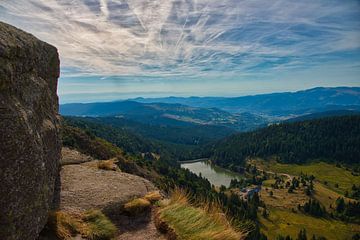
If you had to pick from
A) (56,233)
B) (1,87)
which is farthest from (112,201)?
(1,87)

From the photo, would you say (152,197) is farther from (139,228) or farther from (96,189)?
(96,189)

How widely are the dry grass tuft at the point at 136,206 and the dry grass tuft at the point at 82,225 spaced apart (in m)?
1.46

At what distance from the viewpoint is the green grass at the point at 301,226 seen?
149 meters

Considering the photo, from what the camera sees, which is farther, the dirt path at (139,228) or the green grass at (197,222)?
the dirt path at (139,228)

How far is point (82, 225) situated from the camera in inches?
368

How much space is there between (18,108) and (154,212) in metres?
6.73

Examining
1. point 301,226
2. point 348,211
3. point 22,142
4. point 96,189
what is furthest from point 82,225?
point 348,211

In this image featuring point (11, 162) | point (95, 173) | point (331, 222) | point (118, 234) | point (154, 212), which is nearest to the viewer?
point (11, 162)

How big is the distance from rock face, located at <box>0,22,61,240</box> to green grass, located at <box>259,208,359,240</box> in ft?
486

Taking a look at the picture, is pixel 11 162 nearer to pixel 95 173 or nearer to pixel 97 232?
pixel 97 232

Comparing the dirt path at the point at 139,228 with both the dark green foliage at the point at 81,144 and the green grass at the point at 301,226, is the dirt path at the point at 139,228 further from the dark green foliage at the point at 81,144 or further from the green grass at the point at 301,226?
the green grass at the point at 301,226

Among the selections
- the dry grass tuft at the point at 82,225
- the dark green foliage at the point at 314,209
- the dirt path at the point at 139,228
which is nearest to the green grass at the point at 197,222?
the dirt path at the point at 139,228

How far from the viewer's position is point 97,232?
9289 mm

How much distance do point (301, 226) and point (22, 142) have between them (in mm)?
174589
